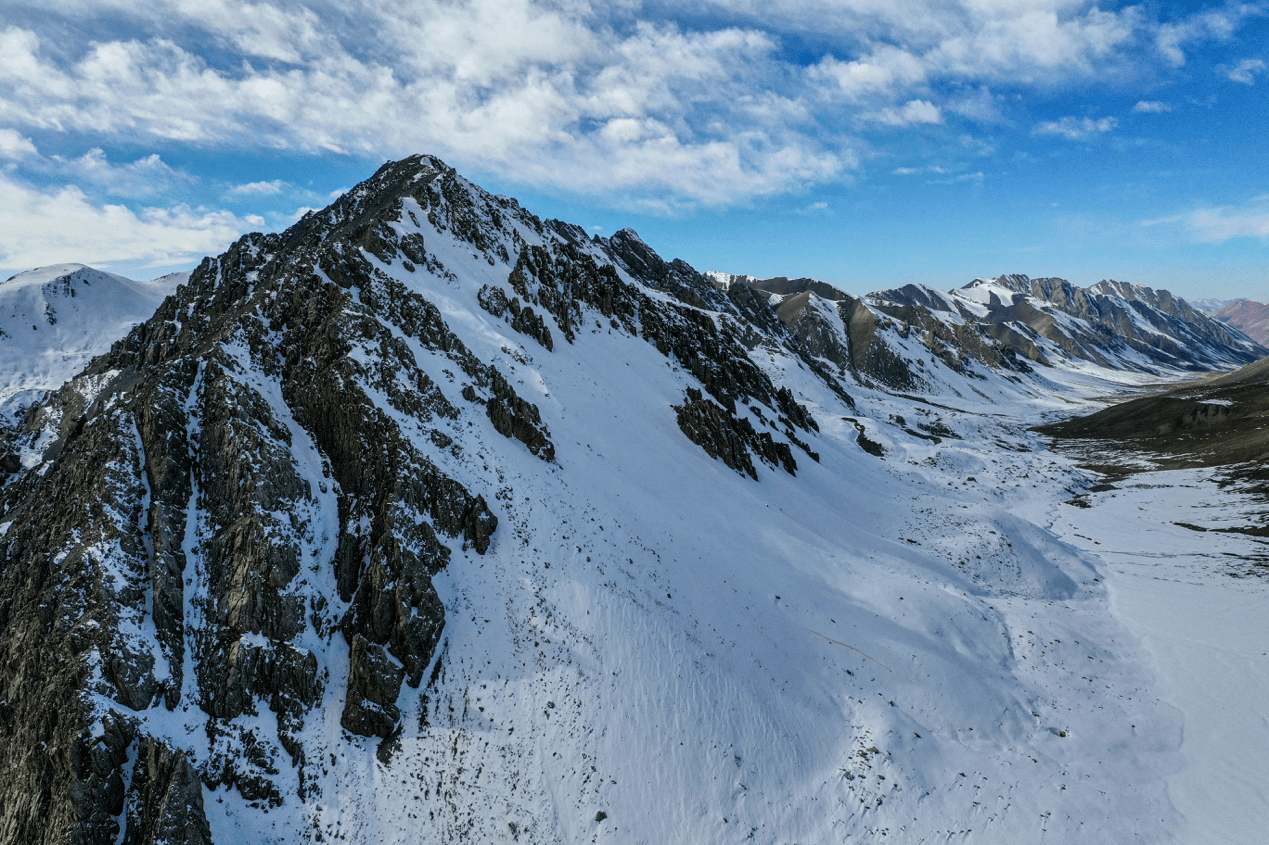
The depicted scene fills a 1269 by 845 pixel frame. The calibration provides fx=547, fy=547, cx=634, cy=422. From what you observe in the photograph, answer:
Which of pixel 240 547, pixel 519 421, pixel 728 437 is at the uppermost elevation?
pixel 519 421

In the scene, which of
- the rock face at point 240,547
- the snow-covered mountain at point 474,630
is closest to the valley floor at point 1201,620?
A: the snow-covered mountain at point 474,630

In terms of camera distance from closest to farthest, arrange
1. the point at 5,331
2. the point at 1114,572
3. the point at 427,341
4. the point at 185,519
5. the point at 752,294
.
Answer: the point at 185,519, the point at 427,341, the point at 1114,572, the point at 5,331, the point at 752,294

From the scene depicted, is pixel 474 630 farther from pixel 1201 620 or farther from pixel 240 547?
pixel 1201 620

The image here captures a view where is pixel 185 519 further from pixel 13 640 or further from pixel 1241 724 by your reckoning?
pixel 1241 724

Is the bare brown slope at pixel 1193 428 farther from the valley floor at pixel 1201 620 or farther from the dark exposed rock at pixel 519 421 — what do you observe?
the dark exposed rock at pixel 519 421

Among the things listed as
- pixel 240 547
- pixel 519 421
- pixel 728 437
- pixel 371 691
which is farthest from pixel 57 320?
pixel 728 437

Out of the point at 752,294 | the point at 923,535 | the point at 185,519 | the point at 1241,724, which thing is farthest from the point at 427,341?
the point at 752,294

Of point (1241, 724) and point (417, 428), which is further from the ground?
point (417, 428)
